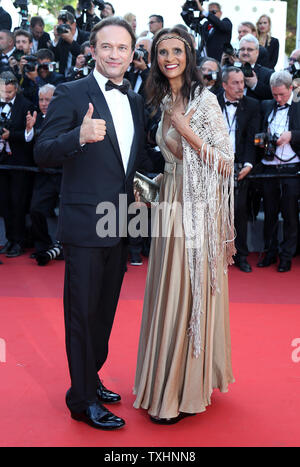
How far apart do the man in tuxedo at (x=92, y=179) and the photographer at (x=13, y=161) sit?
3481 millimetres

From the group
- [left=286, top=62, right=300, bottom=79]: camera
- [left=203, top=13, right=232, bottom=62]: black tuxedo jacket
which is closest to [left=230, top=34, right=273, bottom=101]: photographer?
[left=286, top=62, right=300, bottom=79]: camera

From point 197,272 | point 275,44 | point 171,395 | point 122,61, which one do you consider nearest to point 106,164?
point 122,61

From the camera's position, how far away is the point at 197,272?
2652 mm

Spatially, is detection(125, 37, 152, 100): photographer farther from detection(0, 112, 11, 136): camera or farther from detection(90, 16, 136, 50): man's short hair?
detection(90, 16, 136, 50): man's short hair

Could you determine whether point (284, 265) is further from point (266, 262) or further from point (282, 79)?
point (282, 79)

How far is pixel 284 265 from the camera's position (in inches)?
221

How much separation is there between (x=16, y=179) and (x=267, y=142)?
2.46 metres

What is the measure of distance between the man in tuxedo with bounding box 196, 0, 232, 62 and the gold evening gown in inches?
186

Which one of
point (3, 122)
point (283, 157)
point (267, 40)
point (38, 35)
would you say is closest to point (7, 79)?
point (3, 122)

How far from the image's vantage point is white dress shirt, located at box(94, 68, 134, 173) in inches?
101

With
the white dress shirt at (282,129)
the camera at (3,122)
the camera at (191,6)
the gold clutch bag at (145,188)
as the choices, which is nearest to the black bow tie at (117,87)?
the gold clutch bag at (145,188)

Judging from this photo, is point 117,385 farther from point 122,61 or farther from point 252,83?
point 252,83
